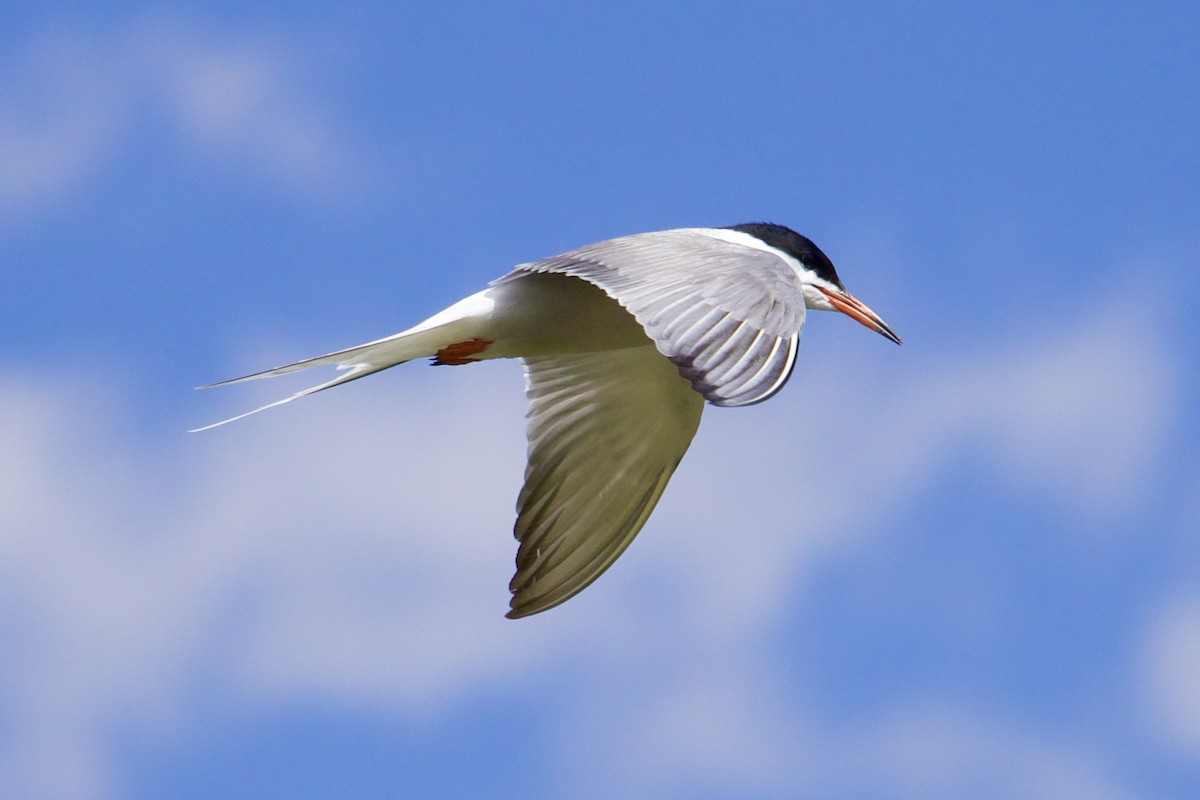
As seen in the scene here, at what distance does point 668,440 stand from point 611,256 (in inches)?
67.3

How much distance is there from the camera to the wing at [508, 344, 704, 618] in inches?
309

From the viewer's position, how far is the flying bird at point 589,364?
6738 mm

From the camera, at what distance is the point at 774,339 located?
5.55 meters

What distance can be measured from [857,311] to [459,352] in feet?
5.94

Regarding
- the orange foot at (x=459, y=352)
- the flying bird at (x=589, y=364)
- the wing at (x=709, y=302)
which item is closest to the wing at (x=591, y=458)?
the flying bird at (x=589, y=364)

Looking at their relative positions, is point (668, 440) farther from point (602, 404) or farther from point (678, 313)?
point (678, 313)

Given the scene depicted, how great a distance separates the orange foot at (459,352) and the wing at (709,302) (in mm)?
615

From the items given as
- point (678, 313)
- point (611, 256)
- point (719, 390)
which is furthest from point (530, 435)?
point (719, 390)

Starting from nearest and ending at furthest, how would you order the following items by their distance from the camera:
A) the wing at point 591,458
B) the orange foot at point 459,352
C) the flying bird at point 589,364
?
the flying bird at point 589,364 → the orange foot at point 459,352 → the wing at point 591,458

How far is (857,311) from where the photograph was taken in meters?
7.80

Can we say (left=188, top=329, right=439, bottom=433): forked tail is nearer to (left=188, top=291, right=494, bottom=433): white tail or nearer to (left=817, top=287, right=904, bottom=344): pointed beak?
(left=188, top=291, right=494, bottom=433): white tail

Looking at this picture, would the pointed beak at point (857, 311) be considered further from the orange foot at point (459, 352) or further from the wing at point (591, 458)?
the orange foot at point (459, 352)

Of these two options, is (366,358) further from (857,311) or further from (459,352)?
(857,311)

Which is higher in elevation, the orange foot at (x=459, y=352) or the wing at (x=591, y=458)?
the orange foot at (x=459, y=352)
